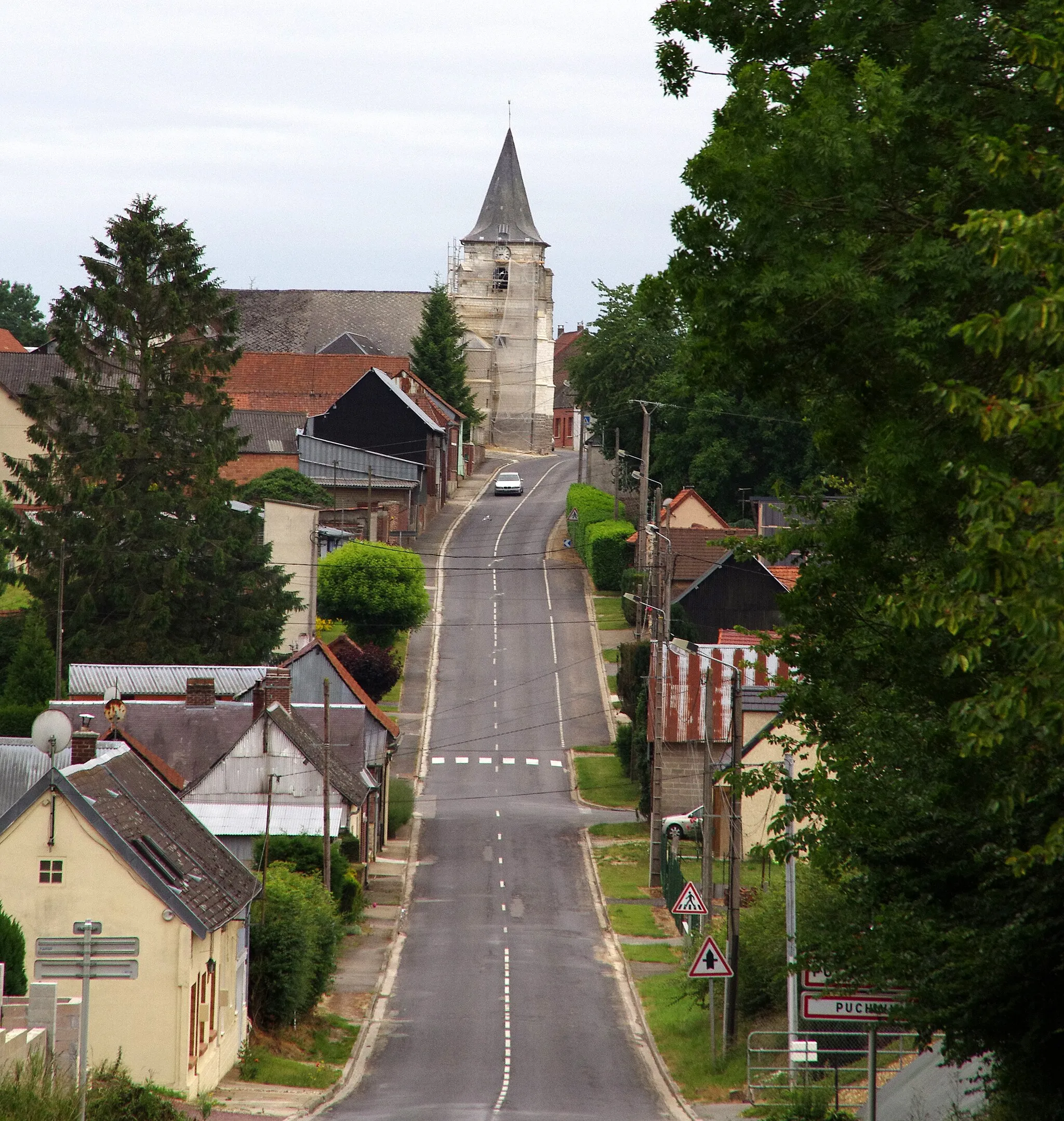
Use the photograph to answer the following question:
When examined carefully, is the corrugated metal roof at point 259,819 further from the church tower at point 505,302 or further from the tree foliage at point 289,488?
the church tower at point 505,302

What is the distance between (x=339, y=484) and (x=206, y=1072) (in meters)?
57.5

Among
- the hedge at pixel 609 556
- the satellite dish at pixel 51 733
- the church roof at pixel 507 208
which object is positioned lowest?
the satellite dish at pixel 51 733

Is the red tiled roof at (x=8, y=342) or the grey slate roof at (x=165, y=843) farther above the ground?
the red tiled roof at (x=8, y=342)

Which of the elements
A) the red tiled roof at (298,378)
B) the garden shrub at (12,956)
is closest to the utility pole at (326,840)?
the garden shrub at (12,956)

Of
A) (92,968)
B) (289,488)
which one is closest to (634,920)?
(92,968)

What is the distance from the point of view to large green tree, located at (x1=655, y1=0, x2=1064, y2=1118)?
917 centimetres

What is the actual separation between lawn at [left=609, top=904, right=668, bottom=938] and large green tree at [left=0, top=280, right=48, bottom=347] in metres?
93.2

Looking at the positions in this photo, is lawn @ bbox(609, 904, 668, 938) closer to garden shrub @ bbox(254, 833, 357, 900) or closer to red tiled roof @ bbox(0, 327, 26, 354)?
garden shrub @ bbox(254, 833, 357, 900)

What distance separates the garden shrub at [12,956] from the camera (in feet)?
64.8

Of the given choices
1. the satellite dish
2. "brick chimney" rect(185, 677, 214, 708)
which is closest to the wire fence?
the satellite dish

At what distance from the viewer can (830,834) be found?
14961mm

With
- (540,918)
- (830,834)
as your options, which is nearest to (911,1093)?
(830,834)

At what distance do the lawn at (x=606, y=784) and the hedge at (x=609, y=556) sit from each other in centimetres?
1793

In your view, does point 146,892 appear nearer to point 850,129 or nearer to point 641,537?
point 850,129
